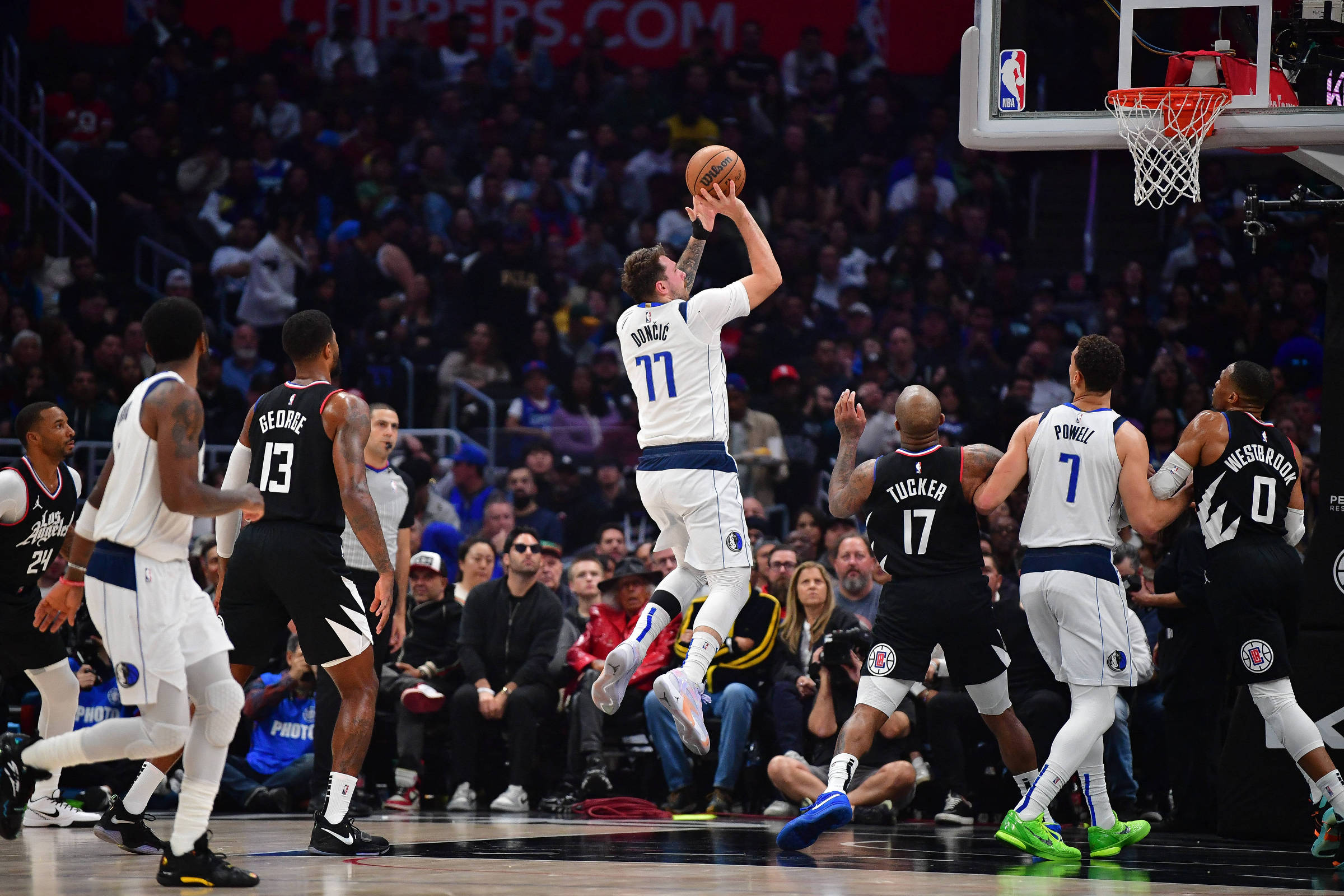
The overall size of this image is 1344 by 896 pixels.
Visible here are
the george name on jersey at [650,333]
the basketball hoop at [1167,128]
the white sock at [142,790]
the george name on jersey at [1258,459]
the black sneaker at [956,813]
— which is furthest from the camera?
the black sneaker at [956,813]

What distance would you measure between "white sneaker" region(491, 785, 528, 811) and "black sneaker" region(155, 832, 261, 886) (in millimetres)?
4921

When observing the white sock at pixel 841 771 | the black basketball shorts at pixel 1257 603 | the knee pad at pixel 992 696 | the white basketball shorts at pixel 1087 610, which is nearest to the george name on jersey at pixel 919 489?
the white basketball shorts at pixel 1087 610

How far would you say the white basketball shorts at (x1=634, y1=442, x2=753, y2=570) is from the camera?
804 cm

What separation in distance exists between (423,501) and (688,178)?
23.6ft

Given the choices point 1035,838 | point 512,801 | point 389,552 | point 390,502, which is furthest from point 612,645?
point 1035,838

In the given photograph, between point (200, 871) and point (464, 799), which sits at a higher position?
point (200, 871)

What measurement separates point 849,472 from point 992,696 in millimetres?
1491

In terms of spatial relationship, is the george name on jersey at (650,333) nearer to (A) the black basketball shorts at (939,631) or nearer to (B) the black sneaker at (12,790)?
(A) the black basketball shorts at (939,631)

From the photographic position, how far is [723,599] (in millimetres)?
8141

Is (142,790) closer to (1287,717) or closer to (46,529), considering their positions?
(46,529)

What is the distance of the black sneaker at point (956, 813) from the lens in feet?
34.1

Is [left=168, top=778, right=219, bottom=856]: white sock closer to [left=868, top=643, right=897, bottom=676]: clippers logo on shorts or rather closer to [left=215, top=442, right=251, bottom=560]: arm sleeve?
[left=215, top=442, right=251, bottom=560]: arm sleeve

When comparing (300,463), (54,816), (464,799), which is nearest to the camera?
(300,463)

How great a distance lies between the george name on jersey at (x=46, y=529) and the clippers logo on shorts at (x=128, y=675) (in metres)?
3.68
